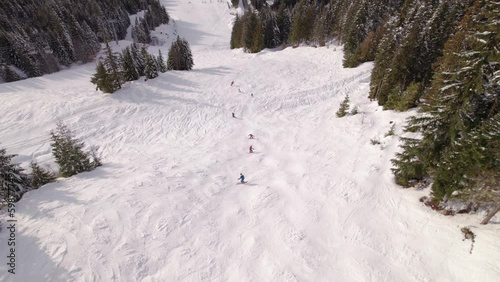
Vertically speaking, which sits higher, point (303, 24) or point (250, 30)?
point (303, 24)

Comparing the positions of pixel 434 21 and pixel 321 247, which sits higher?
pixel 434 21

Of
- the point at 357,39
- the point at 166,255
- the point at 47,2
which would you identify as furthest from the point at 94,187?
the point at 47,2

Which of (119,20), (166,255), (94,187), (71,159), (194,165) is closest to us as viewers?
(166,255)

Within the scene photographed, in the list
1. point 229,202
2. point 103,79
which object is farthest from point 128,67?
point 229,202

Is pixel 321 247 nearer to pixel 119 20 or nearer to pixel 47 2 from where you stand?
pixel 47 2

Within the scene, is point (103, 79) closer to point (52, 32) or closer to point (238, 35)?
point (52, 32)

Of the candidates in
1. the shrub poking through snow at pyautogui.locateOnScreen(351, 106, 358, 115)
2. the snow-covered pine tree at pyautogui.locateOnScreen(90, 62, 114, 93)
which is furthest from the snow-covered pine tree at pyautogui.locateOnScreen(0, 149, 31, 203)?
the shrub poking through snow at pyautogui.locateOnScreen(351, 106, 358, 115)

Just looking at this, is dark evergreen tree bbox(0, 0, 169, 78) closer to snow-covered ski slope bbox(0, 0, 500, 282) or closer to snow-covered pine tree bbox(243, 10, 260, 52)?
snow-covered ski slope bbox(0, 0, 500, 282)
